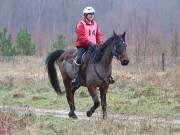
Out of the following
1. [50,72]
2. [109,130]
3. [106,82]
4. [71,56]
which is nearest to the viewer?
[109,130]

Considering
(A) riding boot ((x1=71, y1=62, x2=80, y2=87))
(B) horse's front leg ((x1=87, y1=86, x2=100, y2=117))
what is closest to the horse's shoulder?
(A) riding boot ((x1=71, y1=62, x2=80, y2=87))

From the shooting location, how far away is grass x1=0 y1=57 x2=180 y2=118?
16016mm

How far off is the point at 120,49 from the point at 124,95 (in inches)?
235

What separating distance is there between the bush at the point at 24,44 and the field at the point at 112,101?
22.3 metres

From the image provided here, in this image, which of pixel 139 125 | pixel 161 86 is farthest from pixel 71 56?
pixel 161 86

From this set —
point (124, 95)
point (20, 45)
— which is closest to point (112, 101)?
point (124, 95)

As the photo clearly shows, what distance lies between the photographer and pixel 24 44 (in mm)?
48031

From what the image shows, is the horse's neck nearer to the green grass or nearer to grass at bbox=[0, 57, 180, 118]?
the green grass

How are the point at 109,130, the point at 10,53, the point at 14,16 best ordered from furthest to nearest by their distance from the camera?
the point at 14,16, the point at 10,53, the point at 109,130

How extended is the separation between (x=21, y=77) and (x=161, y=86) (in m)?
8.27

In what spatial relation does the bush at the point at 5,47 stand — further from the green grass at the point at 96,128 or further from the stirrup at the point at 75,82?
the green grass at the point at 96,128

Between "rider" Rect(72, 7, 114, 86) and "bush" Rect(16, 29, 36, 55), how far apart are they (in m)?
34.0

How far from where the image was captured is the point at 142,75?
2148 cm

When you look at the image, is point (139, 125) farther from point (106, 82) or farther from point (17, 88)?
point (17, 88)
